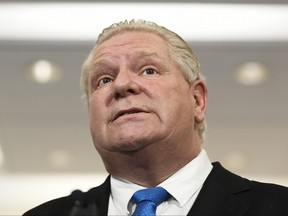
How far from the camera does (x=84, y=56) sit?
1984mm

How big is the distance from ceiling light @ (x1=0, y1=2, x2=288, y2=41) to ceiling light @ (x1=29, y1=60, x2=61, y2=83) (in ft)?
0.30

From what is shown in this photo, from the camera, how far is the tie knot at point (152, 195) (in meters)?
1.35

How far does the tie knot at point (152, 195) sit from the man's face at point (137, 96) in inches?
4.4

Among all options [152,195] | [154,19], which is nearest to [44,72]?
[154,19]

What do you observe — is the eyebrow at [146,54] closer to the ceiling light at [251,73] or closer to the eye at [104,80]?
the eye at [104,80]

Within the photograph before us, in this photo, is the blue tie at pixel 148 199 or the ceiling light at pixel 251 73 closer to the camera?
the blue tie at pixel 148 199

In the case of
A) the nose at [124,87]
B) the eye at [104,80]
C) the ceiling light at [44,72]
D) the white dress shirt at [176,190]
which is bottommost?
the white dress shirt at [176,190]

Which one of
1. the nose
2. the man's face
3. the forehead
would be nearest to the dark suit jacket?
the man's face

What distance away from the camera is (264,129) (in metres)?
1.91

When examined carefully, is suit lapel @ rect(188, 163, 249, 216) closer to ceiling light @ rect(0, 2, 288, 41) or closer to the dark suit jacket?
the dark suit jacket

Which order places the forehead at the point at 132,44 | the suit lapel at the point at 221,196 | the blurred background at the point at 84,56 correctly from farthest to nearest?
the blurred background at the point at 84,56
the forehead at the point at 132,44
the suit lapel at the point at 221,196

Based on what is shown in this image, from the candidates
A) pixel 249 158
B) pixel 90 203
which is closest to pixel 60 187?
pixel 249 158

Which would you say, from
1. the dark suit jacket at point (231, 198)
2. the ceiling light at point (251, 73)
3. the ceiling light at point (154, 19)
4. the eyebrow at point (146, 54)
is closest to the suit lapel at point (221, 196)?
the dark suit jacket at point (231, 198)

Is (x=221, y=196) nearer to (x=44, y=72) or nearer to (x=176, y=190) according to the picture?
(x=176, y=190)
